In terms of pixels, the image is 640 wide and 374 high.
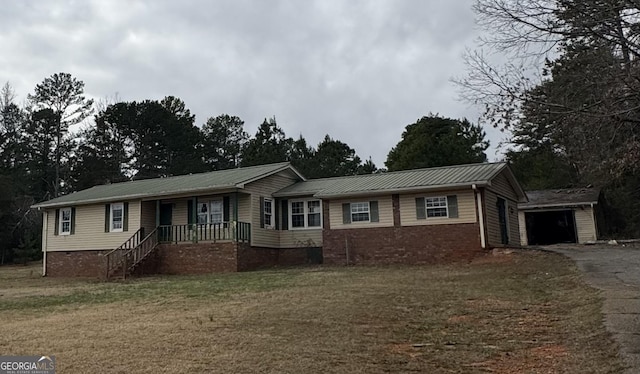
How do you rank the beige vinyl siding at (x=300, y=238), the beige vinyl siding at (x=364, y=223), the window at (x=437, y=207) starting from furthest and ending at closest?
the beige vinyl siding at (x=300, y=238), the beige vinyl siding at (x=364, y=223), the window at (x=437, y=207)

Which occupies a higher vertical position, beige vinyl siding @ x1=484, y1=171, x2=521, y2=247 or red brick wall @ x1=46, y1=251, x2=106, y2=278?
beige vinyl siding @ x1=484, y1=171, x2=521, y2=247

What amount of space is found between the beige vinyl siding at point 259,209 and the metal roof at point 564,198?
13065 millimetres

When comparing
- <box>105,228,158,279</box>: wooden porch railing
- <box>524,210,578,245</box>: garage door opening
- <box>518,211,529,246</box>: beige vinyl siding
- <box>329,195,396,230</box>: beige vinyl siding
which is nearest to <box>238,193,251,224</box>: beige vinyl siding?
<box>329,195,396,230</box>: beige vinyl siding

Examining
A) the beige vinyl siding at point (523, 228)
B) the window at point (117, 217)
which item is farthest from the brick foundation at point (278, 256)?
the beige vinyl siding at point (523, 228)

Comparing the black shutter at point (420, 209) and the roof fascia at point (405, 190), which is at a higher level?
the roof fascia at point (405, 190)

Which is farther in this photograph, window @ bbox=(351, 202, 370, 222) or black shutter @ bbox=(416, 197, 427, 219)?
window @ bbox=(351, 202, 370, 222)

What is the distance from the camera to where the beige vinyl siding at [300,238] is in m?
22.6

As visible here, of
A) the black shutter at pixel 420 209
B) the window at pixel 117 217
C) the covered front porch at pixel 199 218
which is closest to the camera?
the black shutter at pixel 420 209

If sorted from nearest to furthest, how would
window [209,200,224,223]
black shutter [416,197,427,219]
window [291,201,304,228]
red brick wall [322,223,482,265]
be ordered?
red brick wall [322,223,482,265], black shutter [416,197,427,219], window [209,200,224,223], window [291,201,304,228]

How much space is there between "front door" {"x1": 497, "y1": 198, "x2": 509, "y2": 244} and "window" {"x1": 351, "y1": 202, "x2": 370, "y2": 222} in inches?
202

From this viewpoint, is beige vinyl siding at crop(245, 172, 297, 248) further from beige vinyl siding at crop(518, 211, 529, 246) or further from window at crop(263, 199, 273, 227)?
beige vinyl siding at crop(518, 211, 529, 246)

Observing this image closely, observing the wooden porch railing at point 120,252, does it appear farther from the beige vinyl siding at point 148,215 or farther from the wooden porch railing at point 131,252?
the beige vinyl siding at point 148,215

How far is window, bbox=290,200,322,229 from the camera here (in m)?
22.8

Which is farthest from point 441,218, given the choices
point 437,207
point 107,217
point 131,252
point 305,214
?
point 107,217
